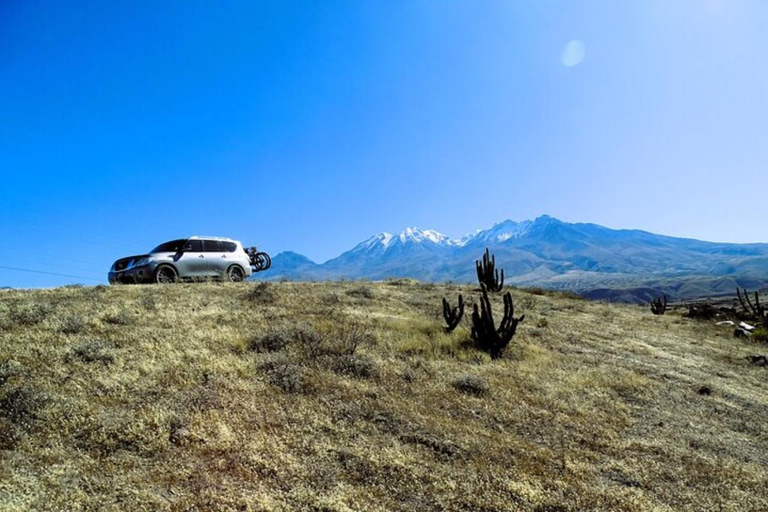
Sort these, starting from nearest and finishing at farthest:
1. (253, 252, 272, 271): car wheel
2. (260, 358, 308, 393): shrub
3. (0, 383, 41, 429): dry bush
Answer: (0, 383, 41, 429): dry bush, (260, 358, 308, 393): shrub, (253, 252, 272, 271): car wheel

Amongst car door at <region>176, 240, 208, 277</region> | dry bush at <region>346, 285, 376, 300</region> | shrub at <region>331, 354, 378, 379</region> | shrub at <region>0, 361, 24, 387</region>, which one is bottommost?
shrub at <region>331, 354, 378, 379</region>

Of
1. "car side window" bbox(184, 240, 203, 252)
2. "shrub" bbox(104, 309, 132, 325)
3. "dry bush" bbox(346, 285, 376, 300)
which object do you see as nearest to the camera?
"shrub" bbox(104, 309, 132, 325)

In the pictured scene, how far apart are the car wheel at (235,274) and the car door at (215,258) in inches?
11.1

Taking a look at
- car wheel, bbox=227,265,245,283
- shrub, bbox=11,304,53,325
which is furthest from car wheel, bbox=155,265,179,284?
shrub, bbox=11,304,53,325

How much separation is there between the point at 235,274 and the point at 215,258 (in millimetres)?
1203

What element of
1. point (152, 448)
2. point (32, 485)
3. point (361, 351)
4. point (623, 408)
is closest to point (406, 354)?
point (361, 351)

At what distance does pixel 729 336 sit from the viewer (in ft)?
60.1

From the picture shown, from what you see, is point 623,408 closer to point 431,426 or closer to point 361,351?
point 431,426

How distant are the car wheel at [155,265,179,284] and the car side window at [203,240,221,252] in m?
1.65

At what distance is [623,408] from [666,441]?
1264mm

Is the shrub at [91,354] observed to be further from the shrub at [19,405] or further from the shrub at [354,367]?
the shrub at [354,367]

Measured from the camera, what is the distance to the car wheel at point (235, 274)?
60.6ft

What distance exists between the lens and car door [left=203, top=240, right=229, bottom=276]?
58.5 feet

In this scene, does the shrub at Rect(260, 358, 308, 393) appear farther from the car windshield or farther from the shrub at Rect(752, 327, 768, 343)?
the shrub at Rect(752, 327, 768, 343)
